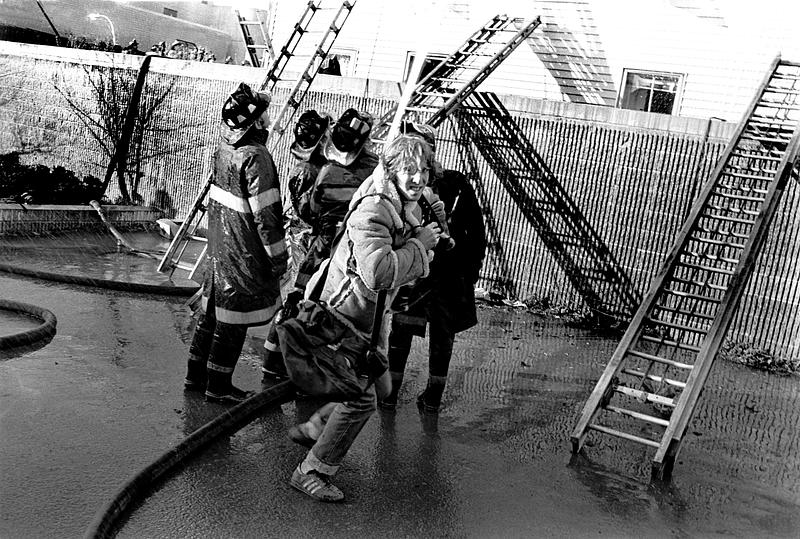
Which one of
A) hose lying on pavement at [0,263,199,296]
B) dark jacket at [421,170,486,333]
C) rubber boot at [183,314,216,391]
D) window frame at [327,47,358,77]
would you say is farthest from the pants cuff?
window frame at [327,47,358,77]

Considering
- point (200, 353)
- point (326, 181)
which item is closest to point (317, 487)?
point (200, 353)

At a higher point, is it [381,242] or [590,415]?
[381,242]

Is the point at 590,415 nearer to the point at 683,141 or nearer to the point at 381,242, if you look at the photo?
the point at 381,242

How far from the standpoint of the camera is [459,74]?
46.9 feet

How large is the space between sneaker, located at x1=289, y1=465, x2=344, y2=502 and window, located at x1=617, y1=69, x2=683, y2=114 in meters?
11.1

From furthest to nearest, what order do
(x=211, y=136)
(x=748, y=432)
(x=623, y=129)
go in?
(x=211, y=136) < (x=623, y=129) < (x=748, y=432)

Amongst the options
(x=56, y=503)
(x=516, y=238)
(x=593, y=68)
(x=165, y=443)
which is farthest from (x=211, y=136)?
(x=56, y=503)

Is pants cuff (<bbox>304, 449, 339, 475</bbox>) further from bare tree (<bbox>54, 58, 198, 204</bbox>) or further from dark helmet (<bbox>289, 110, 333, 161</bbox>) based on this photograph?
bare tree (<bbox>54, 58, 198, 204</bbox>)

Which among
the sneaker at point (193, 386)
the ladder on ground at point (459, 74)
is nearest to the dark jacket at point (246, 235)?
the sneaker at point (193, 386)

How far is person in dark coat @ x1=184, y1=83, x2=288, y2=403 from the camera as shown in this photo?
5527 millimetres

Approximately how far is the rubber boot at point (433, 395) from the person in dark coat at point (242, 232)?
1371mm

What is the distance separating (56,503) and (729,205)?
7648 mm

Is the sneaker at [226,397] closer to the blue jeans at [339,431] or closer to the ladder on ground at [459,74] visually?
the blue jeans at [339,431]

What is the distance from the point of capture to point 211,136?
43.7 ft
